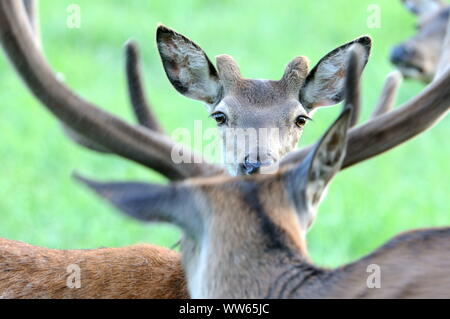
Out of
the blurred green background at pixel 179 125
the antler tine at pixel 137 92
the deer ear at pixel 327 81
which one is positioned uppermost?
the blurred green background at pixel 179 125

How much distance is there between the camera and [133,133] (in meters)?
2.98

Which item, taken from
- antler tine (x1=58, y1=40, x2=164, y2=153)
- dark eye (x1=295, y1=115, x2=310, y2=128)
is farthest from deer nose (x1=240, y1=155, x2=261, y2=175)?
dark eye (x1=295, y1=115, x2=310, y2=128)

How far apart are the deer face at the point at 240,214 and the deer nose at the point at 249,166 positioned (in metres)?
0.90

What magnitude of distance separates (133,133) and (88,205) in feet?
17.6

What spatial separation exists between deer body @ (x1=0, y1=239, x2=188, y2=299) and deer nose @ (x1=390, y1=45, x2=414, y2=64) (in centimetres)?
661

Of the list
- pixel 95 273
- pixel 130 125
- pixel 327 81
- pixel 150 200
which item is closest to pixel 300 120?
pixel 327 81

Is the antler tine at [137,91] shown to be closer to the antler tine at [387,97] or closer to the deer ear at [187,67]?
the deer ear at [187,67]

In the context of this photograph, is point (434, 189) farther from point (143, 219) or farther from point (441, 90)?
point (143, 219)

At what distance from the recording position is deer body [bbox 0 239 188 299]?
347cm

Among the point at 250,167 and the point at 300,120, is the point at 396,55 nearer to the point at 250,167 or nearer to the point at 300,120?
the point at 300,120

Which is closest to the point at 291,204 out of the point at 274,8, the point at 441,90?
the point at 441,90

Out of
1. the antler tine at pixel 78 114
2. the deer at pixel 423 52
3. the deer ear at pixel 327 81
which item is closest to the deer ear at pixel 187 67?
the deer ear at pixel 327 81

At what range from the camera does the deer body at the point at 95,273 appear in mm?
3475

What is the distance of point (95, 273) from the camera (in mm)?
3535
